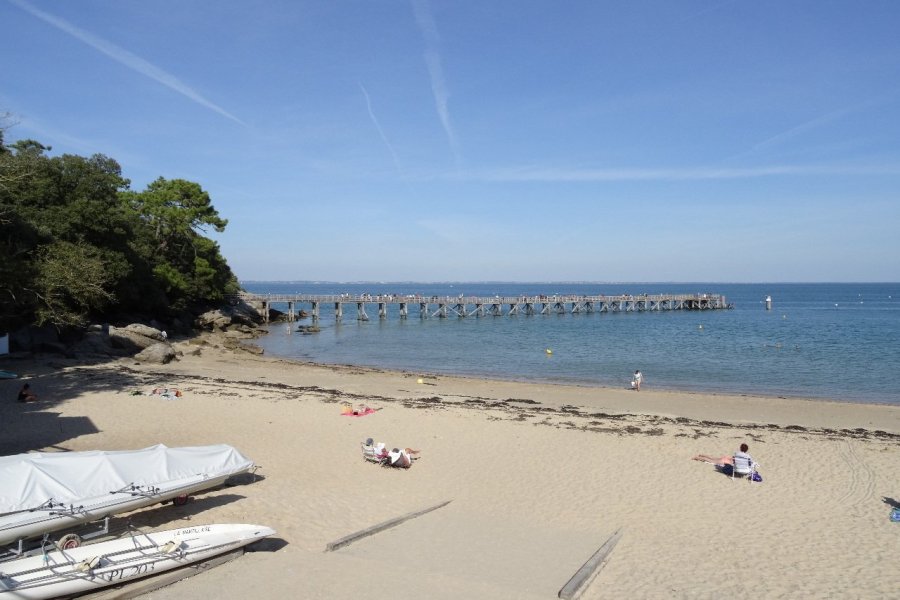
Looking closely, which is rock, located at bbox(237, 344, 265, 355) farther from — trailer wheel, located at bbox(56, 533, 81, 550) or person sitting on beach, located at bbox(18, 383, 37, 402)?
trailer wheel, located at bbox(56, 533, 81, 550)

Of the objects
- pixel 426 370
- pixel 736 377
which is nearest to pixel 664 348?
pixel 736 377

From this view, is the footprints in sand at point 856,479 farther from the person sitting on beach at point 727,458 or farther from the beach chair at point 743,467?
the person sitting on beach at point 727,458

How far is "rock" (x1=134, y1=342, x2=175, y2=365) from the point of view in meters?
26.6

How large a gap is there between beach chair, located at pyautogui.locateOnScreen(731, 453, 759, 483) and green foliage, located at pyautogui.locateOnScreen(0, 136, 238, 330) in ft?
57.0

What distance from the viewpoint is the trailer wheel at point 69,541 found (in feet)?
22.9

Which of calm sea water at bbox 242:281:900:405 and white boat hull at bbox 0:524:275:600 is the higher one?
white boat hull at bbox 0:524:275:600

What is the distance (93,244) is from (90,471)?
2546 centimetres

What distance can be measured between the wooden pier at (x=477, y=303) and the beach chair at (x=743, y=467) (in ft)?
158

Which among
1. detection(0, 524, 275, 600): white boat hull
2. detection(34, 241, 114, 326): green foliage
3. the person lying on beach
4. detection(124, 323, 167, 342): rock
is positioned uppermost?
detection(34, 241, 114, 326): green foliage

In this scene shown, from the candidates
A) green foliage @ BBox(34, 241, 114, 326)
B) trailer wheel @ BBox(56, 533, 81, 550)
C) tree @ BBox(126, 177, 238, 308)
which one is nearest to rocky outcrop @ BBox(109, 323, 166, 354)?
green foliage @ BBox(34, 241, 114, 326)

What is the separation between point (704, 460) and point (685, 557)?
521cm

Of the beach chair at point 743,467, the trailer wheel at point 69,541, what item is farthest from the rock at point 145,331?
the beach chair at point 743,467

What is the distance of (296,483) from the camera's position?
421 inches

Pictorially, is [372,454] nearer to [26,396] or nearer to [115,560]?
[115,560]
